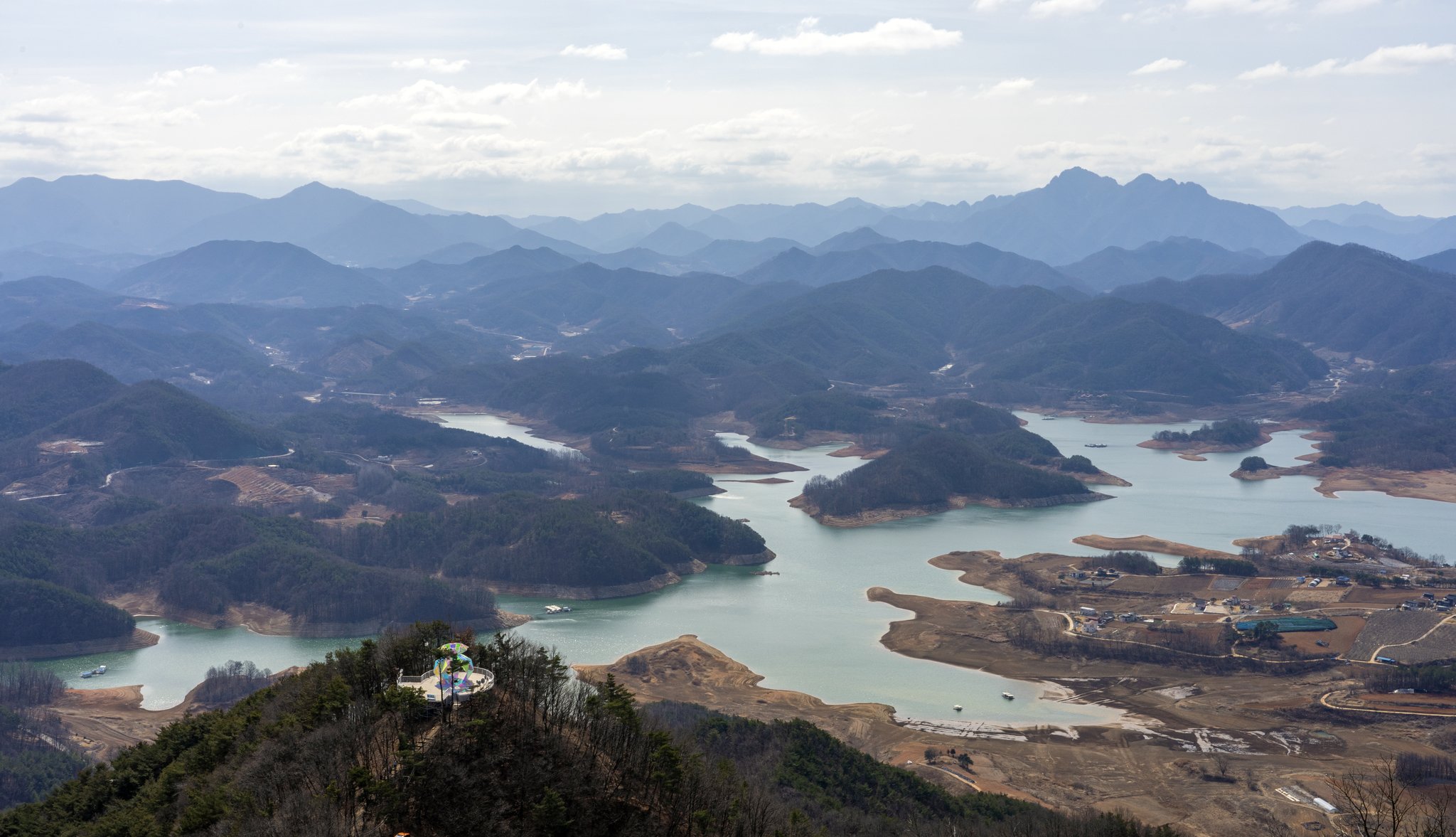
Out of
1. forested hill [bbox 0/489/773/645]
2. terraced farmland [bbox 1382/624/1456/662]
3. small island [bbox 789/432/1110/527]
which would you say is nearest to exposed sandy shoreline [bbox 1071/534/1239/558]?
small island [bbox 789/432/1110/527]

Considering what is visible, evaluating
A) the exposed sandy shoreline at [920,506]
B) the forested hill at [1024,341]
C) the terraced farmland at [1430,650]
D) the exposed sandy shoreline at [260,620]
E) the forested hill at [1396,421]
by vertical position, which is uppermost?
the forested hill at [1024,341]

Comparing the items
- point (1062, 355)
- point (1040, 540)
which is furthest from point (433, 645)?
point (1062, 355)

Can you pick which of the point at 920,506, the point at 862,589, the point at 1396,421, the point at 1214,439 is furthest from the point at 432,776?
the point at 1396,421

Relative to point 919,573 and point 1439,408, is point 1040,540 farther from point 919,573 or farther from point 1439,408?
point 1439,408

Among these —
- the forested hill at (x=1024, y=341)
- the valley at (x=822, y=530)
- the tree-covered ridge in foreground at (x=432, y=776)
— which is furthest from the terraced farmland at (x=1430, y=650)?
the forested hill at (x=1024, y=341)

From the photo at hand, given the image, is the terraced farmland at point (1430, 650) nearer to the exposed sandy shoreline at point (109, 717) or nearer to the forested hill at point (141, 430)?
the exposed sandy shoreline at point (109, 717)

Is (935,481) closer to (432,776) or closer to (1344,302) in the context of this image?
(432,776)

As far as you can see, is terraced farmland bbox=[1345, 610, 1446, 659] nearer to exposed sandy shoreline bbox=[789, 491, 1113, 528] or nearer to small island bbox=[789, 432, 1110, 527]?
exposed sandy shoreline bbox=[789, 491, 1113, 528]
